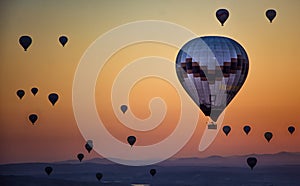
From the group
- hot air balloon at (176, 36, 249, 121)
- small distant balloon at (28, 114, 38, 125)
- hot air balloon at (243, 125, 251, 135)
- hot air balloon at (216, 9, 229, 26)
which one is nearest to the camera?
hot air balloon at (216, 9, 229, 26)

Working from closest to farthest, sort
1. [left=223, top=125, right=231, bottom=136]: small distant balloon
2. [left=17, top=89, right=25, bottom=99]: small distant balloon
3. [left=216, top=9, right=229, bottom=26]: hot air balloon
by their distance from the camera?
[left=216, top=9, right=229, bottom=26]: hot air balloon < [left=17, top=89, right=25, bottom=99]: small distant balloon < [left=223, top=125, right=231, bottom=136]: small distant balloon

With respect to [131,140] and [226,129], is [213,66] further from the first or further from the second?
[131,140]

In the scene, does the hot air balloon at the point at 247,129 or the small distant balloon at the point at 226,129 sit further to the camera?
the small distant balloon at the point at 226,129

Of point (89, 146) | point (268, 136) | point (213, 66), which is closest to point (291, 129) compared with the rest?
point (268, 136)

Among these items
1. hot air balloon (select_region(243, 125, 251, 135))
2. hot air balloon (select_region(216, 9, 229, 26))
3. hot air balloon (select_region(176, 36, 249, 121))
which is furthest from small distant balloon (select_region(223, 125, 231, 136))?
hot air balloon (select_region(216, 9, 229, 26))

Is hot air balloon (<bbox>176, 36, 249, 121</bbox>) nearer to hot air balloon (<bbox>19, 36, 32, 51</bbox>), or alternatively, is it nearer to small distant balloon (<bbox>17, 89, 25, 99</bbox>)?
hot air balloon (<bbox>19, 36, 32, 51</bbox>)

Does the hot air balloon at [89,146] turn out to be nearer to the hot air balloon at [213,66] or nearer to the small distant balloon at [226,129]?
the hot air balloon at [213,66]

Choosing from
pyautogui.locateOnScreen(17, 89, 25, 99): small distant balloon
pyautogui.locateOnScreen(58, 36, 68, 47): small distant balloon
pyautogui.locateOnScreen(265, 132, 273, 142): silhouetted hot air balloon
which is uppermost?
pyautogui.locateOnScreen(58, 36, 68, 47): small distant balloon

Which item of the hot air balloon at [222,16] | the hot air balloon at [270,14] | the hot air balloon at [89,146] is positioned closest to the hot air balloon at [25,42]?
the hot air balloon at [89,146]

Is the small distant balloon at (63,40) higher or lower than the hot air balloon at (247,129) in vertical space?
higher
